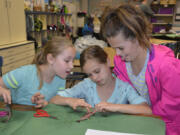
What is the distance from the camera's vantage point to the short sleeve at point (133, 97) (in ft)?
3.51

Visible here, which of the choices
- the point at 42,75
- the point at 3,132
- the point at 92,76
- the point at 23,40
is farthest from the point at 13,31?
the point at 3,132

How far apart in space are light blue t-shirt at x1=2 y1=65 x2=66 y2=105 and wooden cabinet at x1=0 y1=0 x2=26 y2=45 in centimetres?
218

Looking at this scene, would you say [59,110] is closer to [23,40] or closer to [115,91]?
[115,91]

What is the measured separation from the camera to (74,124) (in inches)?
31.6

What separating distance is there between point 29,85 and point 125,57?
68 centimetres

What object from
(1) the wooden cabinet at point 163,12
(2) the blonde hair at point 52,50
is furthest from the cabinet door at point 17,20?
(1) the wooden cabinet at point 163,12

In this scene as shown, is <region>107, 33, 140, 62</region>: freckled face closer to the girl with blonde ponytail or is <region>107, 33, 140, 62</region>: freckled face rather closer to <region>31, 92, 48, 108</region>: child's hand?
the girl with blonde ponytail

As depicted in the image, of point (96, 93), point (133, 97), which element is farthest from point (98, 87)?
point (133, 97)

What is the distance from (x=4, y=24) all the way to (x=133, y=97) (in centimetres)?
285

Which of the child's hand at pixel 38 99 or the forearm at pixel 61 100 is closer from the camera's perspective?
the child's hand at pixel 38 99

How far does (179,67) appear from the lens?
3.37 ft

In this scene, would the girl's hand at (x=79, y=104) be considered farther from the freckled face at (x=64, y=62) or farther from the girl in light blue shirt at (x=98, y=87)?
the freckled face at (x=64, y=62)

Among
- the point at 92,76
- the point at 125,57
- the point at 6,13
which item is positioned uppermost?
the point at 6,13

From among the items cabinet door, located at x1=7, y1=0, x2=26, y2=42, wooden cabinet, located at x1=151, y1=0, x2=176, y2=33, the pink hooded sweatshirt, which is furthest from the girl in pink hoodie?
wooden cabinet, located at x1=151, y1=0, x2=176, y2=33
